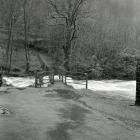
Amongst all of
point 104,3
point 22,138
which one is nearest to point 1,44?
point 104,3

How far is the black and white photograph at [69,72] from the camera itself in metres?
9.29

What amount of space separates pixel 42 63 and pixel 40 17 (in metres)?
14.6

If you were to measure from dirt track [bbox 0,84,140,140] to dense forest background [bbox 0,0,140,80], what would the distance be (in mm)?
23322

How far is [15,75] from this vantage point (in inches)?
1491

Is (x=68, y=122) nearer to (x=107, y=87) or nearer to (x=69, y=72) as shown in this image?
(x=69, y=72)

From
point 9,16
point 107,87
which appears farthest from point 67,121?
point 9,16

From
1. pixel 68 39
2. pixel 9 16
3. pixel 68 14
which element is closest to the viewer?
pixel 68 14

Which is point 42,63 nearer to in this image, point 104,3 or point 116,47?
point 116,47

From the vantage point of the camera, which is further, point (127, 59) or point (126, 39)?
point (126, 39)

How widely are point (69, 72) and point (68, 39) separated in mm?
11731

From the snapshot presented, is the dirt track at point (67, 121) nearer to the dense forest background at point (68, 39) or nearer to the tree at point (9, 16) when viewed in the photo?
the dense forest background at point (68, 39)

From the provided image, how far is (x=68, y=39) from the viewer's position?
36.6 metres

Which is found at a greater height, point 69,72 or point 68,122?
point 69,72

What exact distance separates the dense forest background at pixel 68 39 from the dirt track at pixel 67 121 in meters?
23.3
